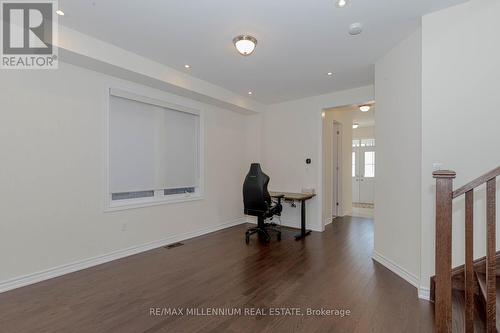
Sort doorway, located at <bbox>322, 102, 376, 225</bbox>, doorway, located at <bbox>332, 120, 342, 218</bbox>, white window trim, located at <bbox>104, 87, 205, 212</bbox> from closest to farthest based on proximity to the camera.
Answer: white window trim, located at <bbox>104, 87, 205, 212</bbox>, doorway, located at <bbox>322, 102, 376, 225</bbox>, doorway, located at <bbox>332, 120, 342, 218</bbox>

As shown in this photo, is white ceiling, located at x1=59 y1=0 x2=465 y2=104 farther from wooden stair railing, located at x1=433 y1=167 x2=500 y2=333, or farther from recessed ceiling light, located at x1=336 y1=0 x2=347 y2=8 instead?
wooden stair railing, located at x1=433 y1=167 x2=500 y2=333

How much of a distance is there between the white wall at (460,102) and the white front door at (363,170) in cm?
641

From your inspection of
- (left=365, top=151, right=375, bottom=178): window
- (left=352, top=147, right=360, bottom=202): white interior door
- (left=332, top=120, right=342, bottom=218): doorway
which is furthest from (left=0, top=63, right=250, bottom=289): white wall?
(left=365, top=151, right=375, bottom=178): window

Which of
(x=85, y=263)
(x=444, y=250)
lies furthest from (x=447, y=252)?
(x=85, y=263)

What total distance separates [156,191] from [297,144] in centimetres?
309

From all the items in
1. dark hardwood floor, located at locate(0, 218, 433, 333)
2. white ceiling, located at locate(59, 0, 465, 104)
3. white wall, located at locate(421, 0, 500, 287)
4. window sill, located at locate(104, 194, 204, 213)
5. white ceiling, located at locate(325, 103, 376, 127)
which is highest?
white ceiling, located at locate(59, 0, 465, 104)

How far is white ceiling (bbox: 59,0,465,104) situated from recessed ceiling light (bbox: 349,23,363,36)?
0.07 meters

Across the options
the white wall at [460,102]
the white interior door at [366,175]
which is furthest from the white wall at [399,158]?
the white interior door at [366,175]

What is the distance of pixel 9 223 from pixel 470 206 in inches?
164

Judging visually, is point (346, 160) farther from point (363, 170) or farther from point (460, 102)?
point (460, 102)

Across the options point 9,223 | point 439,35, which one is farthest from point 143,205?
point 439,35

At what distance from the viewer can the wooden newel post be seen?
1587 millimetres

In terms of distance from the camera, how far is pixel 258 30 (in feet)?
8.61

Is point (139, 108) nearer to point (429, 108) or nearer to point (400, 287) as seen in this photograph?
point (429, 108)
